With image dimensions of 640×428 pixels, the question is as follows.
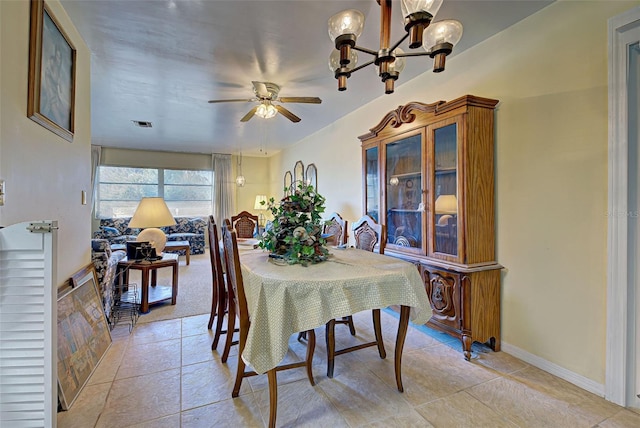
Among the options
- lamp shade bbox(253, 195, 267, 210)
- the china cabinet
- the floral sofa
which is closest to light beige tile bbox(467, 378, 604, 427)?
the china cabinet

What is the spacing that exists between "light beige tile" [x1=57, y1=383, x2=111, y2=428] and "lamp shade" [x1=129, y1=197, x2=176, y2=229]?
167 cm

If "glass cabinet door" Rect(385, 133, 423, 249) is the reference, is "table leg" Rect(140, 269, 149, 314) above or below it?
below

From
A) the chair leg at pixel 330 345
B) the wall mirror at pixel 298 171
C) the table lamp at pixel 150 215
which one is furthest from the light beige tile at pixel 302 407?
the wall mirror at pixel 298 171

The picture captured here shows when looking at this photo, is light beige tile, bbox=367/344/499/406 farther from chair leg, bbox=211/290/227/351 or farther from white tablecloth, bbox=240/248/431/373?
chair leg, bbox=211/290/227/351

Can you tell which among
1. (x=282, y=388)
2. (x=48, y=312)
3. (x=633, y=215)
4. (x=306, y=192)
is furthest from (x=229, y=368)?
(x=633, y=215)

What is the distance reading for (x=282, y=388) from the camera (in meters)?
1.83

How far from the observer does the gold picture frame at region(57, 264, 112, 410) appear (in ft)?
5.48

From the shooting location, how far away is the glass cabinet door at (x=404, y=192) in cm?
266

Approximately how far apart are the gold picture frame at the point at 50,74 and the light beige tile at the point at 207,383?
1.77 m

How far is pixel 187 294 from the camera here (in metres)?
3.72

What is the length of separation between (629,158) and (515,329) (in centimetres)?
137

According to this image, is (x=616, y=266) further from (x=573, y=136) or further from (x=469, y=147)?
(x=469, y=147)

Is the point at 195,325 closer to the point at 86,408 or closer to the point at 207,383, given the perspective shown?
the point at 207,383

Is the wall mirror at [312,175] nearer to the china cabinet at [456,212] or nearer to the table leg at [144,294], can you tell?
the china cabinet at [456,212]
